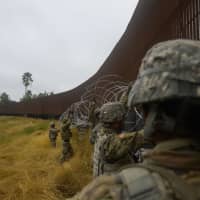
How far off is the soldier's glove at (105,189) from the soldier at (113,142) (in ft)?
6.23

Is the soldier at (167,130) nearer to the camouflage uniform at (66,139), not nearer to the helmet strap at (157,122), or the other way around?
the helmet strap at (157,122)

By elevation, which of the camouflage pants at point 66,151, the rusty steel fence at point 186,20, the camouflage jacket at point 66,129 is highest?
the rusty steel fence at point 186,20

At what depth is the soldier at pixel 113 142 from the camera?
3368mm

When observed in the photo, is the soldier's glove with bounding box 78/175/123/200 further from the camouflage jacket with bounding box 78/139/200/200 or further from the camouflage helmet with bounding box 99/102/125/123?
the camouflage helmet with bounding box 99/102/125/123

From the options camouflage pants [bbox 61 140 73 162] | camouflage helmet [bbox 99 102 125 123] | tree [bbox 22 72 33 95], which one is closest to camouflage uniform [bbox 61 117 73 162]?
camouflage pants [bbox 61 140 73 162]

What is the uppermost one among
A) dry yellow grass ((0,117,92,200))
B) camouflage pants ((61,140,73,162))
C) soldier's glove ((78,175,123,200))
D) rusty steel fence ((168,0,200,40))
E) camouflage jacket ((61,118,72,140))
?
rusty steel fence ((168,0,200,40))

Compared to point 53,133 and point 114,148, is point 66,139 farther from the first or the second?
point 114,148

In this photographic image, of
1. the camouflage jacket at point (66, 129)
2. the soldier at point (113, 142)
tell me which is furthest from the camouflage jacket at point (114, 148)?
the camouflage jacket at point (66, 129)

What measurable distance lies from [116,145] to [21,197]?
175 inches

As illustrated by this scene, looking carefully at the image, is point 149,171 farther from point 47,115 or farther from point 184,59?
point 47,115

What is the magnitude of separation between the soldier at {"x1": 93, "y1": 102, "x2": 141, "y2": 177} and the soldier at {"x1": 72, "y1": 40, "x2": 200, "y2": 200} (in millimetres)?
1792

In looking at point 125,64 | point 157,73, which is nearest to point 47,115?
point 125,64

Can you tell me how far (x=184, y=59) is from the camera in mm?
1381

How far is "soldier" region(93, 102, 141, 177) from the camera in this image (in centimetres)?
337
